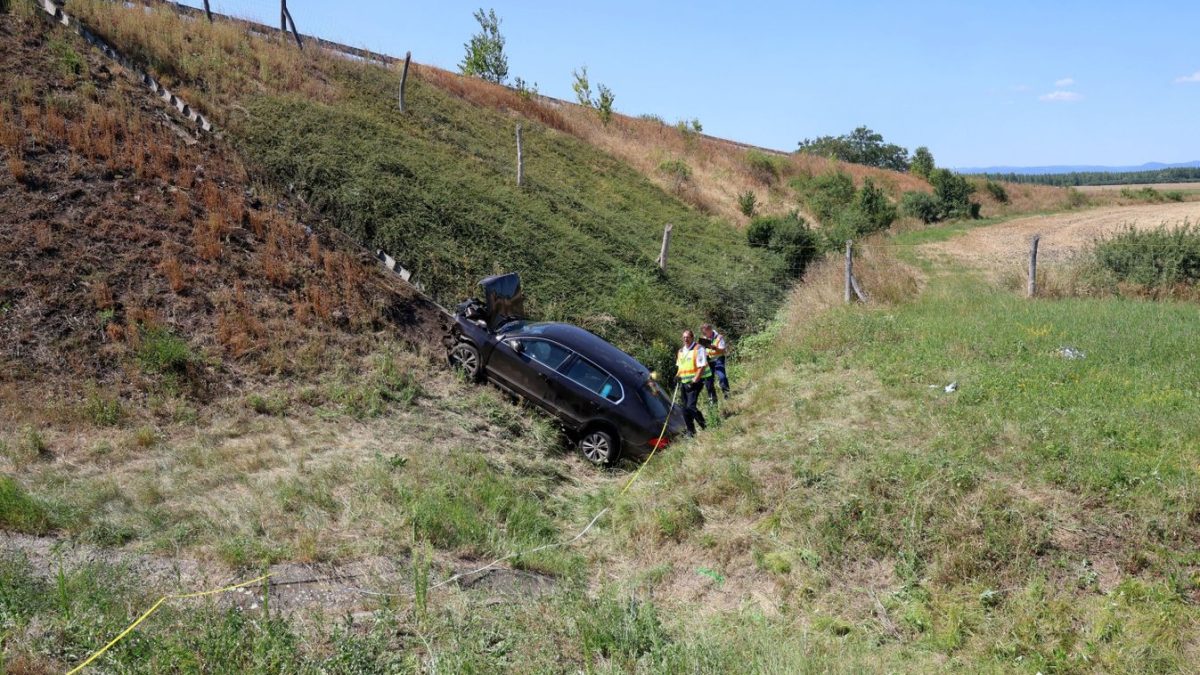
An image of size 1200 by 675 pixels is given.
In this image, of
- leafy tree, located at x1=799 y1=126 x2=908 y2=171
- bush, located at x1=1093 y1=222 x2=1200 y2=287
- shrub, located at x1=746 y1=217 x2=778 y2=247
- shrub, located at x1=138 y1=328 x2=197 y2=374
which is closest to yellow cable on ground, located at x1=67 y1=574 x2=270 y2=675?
shrub, located at x1=138 y1=328 x2=197 y2=374

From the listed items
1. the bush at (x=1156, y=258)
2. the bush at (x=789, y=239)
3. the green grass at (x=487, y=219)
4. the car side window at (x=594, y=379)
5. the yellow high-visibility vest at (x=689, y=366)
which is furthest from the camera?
the bush at (x=789, y=239)

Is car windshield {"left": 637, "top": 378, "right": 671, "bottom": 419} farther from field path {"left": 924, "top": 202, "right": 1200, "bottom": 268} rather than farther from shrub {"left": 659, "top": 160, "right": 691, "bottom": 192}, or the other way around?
shrub {"left": 659, "top": 160, "right": 691, "bottom": 192}

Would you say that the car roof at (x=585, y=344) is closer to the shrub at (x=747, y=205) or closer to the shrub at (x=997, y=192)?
the shrub at (x=747, y=205)

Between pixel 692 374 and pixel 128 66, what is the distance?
42.8 ft

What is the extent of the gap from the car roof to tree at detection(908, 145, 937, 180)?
4171 centimetres

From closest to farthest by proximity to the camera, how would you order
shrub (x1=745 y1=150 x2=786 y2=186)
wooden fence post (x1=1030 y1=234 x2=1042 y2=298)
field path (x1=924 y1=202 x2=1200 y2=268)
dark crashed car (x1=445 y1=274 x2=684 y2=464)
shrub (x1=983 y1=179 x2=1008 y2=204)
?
dark crashed car (x1=445 y1=274 x2=684 y2=464), wooden fence post (x1=1030 y1=234 x2=1042 y2=298), field path (x1=924 y1=202 x2=1200 y2=268), shrub (x1=745 y1=150 x2=786 y2=186), shrub (x1=983 y1=179 x2=1008 y2=204)

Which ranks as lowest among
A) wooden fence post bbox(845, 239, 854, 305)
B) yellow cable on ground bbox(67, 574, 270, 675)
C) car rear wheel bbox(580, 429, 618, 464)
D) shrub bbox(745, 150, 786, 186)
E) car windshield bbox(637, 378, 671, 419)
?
car rear wheel bbox(580, 429, 618, 464)

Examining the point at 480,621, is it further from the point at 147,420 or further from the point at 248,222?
the point at 248,222

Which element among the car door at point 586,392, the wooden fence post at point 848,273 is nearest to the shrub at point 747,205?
the wooden fence post at point 848,273

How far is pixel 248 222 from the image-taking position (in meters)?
12.6

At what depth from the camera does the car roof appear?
1057 centimetres

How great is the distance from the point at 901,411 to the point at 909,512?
98.1 inches

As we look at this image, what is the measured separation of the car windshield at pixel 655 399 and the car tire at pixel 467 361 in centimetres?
265

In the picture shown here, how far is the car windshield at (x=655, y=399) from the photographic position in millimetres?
10195
